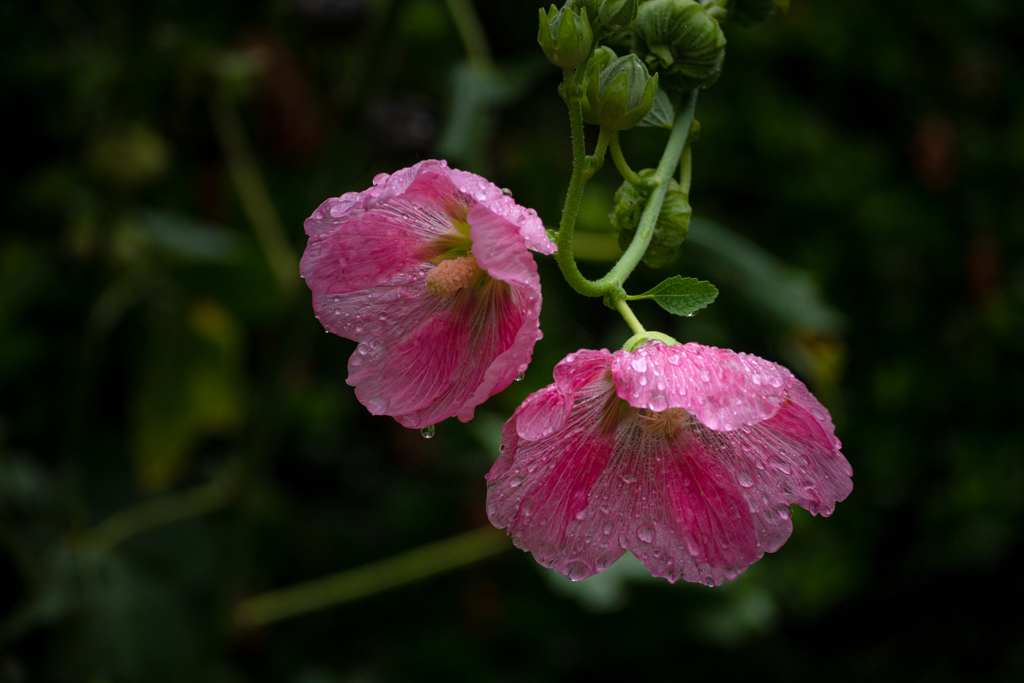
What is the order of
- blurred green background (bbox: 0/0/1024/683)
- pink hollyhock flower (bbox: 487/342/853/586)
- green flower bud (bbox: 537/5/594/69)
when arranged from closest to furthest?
green flower bud (bbox: 537/5/594/69) → pink hollyhock flower (bbox: 487/342/853/586) → blurred green background (bbox: 0/0/1024/683)

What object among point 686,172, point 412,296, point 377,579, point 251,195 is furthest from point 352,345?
point 686,172

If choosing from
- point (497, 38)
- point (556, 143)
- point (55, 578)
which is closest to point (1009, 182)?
point (556, 143)

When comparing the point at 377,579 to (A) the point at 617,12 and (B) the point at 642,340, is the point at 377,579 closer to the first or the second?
(B) the point at 642,340

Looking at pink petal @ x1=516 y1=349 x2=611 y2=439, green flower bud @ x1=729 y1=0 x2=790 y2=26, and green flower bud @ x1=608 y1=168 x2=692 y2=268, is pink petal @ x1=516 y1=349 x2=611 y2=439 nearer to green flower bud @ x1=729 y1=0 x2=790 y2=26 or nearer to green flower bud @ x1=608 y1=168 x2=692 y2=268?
green flower bud @ x1=608 y1=168 x2=692 y2=268

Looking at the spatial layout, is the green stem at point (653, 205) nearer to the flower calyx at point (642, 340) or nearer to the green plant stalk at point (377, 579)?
the flower calyx at point (642, 340)

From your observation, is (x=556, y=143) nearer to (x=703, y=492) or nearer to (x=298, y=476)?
(x=298, y=476)

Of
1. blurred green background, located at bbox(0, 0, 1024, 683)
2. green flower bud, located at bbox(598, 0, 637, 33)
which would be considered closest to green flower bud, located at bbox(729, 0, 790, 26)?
green flower bud, located at bbox(598, 0, 637, 33)
